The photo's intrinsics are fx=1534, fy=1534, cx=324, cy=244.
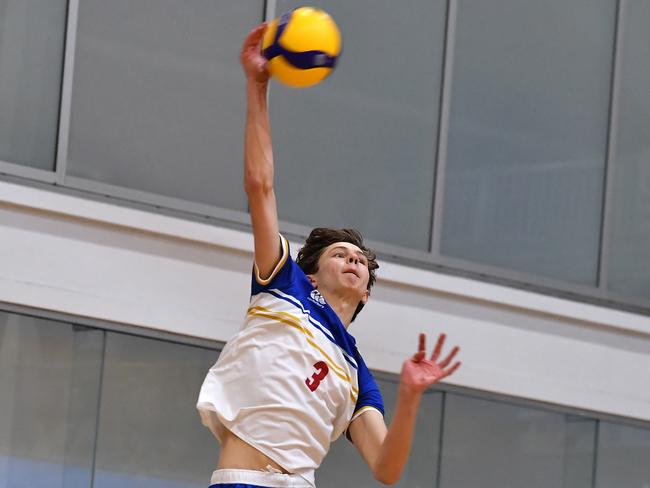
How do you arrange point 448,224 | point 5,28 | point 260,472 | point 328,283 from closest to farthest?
1. point 260,472
2. point 328,283
3. point 5,28
4. point 448,224

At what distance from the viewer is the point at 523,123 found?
10016 mm

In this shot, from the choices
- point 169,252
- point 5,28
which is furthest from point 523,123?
point 5,28

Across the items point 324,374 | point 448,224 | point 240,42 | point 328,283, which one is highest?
point 240,42

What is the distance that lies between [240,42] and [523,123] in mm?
2170

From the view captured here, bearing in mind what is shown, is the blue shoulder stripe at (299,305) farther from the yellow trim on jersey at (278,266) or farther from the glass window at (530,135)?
the glass window at (530,135)

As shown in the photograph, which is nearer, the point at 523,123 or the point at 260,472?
the point at 260,472

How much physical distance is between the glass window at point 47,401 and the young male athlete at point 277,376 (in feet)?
10.7

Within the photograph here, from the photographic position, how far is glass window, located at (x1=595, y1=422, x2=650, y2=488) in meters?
10.1

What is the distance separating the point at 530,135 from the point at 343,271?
5070mm

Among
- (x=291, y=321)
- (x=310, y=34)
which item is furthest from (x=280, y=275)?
(x=310, y=34)

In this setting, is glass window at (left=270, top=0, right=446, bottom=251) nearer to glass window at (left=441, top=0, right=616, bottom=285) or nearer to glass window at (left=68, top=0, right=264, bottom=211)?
glass window at (left=441, top=0, right=616, bottom=285)

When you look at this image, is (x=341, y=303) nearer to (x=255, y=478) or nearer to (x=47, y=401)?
(x=255, y=478)

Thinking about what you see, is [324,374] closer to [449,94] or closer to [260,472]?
[260,472]

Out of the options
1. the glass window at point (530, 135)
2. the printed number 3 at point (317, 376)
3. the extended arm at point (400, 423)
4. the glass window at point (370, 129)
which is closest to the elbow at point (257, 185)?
the printed number 3 at point (317, 376)
